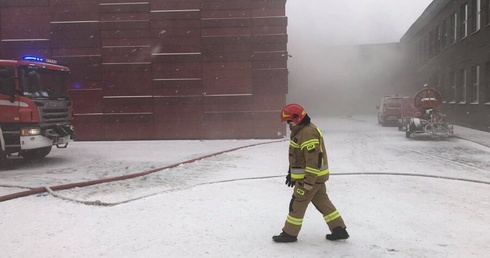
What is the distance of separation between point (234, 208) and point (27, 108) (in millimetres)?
5777

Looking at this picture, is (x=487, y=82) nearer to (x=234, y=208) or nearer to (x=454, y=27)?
(x=454, y=27)

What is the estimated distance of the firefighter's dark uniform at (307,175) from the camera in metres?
3.92

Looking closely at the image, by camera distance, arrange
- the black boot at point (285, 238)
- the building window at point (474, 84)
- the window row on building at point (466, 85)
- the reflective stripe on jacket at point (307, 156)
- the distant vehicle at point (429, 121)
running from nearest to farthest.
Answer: the reflective stripe on jacket at point (307, 156) → the black boot at point (285, 238) → the distant vehicle at point (429, 121) → the window row on building at point (466, 85) → the building window at point (474, 84)

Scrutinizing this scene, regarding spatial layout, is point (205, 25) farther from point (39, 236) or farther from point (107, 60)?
point (39, 236)

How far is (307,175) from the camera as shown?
3924 millimetres

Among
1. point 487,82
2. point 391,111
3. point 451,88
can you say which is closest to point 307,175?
point 487,82

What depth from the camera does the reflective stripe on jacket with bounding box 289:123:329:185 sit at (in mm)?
3914

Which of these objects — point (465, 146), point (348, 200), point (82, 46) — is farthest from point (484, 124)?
point (82, 46)

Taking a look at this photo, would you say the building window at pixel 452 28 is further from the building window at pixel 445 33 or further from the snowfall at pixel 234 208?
the snowfall at pixel 234 208

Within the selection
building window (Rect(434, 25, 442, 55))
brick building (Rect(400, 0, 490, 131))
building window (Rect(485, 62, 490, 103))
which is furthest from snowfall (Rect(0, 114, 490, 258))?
building window (Rect(434, 25, 442, 55))

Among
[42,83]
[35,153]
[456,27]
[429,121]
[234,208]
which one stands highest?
[456,27]

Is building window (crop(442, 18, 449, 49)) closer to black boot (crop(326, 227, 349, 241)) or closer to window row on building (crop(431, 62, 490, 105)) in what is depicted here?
window row on building (crop(431, 62, 490, 105))


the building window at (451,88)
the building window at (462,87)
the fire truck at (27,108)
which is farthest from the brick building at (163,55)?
the building window at (451,88)

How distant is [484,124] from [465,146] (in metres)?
5.23
